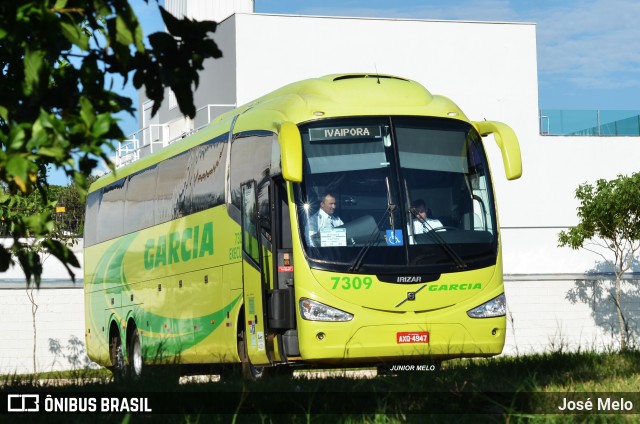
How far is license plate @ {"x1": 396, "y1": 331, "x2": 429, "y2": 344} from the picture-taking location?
12926mm

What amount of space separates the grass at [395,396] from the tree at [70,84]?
192 centimetres

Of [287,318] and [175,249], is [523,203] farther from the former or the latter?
[287,318]

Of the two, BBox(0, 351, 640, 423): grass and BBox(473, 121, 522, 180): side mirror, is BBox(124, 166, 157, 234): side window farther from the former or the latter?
BBox(0, 351, 640, 423): grass

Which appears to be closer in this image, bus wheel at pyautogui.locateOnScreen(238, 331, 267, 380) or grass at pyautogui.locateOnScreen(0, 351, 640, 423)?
grass at pyautogui.locateOnScreen(0, 351, 640, 423)

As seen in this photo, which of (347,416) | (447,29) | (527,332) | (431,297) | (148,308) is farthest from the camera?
(447,29)

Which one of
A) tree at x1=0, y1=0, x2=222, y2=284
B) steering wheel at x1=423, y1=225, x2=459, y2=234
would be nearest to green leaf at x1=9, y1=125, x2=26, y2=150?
tree at x1=0, y1=0, x2=222, y2=284

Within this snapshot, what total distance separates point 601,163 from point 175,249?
34.8 metres

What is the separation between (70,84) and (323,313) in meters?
8.00

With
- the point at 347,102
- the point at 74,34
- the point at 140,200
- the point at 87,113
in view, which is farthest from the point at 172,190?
the point at 87,113

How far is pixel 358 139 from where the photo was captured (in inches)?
535

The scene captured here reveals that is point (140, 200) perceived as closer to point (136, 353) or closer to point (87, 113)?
point (136, 353)

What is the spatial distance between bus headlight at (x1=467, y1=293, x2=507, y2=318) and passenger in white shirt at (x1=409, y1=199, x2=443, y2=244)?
106 centimetres

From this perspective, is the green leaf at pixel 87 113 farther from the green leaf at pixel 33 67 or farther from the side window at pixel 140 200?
the side window at pixel 140 200

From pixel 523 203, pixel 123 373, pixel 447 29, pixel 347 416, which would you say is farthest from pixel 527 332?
pixel 347 416
